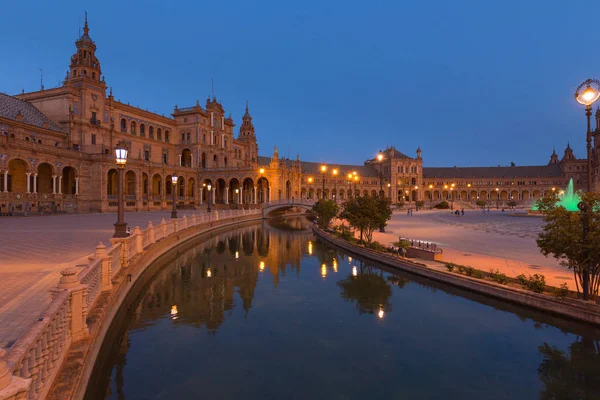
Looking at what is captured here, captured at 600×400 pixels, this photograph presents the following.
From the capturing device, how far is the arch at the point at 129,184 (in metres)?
52.9

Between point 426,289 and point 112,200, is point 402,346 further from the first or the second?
point 112,200

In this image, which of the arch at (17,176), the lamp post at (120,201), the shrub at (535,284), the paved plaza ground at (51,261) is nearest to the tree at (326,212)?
the paved plaza ground at (51,261)

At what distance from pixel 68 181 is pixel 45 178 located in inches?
154

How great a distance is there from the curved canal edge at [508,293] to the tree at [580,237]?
533 mm

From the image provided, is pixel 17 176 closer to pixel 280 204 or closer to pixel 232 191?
pixel 280 204

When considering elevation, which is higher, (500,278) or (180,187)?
(180,187)

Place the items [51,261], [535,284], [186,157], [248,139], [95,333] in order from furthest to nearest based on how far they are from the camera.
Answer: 1. [248,139]
2. [186,157]
3. [51,261]
4. [535,284]
5. [95,333]

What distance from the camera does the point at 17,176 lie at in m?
40.0

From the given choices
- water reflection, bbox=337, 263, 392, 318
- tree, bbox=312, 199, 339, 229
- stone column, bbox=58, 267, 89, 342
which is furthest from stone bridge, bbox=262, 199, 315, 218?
stone column, bbox=58, 267, 89, 342

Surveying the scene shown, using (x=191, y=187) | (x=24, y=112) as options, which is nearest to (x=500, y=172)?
(x=191, y=187)

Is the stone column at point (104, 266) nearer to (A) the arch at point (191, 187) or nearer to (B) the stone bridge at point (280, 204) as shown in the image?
(B) the stone bridge at point (280, 204)

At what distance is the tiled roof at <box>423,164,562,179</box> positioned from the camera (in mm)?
117250

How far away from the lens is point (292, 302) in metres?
12.6

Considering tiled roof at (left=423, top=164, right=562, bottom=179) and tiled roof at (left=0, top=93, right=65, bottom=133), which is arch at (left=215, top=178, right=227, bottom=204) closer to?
tiled roof at (left=0, top=93, right=65, bottom=133)
